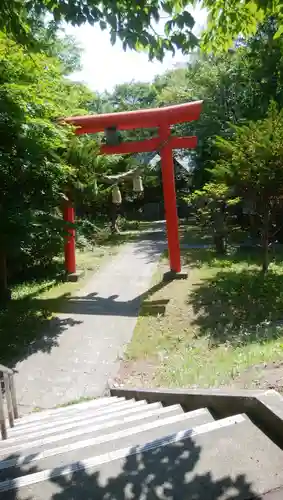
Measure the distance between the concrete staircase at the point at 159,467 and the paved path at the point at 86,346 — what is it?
142 inches

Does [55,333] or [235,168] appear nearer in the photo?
[55,333]

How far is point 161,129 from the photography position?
10.1 metres

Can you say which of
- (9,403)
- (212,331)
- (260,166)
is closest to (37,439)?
(9,403)

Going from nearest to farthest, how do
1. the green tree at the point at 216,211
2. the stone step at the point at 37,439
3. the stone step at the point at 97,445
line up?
1. the stone step at the point at 97,445
2. the stone step at the point at 37,439
3. the green tree at the point at 216,211

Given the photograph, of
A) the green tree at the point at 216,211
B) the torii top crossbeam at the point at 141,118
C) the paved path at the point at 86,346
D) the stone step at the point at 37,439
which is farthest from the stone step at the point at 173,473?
the green tree at the point at 216,211

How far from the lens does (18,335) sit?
8016mm

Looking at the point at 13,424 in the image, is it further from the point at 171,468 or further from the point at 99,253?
the point at 99,253

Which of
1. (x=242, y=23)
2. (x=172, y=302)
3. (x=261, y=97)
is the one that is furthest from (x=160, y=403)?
(x=261, y=97)

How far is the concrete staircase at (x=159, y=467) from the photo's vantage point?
1847 mm

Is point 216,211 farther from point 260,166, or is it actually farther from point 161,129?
point 260,166

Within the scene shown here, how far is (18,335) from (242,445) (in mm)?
6619

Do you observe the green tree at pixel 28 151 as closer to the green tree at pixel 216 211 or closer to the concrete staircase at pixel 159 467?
the concrete staircase at pixel 159 467

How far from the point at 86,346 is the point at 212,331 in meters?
2.37

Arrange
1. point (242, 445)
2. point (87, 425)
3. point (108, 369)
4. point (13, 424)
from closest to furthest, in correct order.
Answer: point (242, 445) < point (87, 425) < point (13, 424) < point (108, 369)
